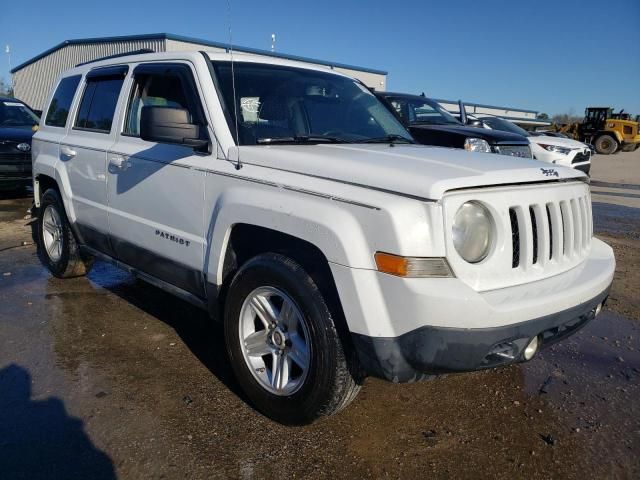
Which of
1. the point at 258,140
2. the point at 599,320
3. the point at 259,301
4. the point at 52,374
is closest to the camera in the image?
the point at 259,301

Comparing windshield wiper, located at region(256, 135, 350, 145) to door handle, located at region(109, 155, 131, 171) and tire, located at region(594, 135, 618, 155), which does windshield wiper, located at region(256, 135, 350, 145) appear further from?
tire, located at region(594, 135, 618, 155)

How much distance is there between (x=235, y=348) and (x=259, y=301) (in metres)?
0.35

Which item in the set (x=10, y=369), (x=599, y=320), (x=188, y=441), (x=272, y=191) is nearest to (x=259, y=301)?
(x=272, y=191)

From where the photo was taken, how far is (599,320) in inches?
178

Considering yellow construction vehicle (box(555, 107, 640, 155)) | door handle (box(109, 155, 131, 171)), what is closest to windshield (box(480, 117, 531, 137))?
door handle (box(109, 155, 131, 171))

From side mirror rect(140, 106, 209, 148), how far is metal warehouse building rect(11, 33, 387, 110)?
16414mm

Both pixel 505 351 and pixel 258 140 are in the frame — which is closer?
pixel 505 351

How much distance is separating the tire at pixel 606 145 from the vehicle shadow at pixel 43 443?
3552 centimetres

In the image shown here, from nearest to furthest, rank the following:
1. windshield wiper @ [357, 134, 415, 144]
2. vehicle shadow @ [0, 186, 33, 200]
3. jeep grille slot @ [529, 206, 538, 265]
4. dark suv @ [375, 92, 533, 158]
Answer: jeep grille slot @ [529, 206, 538, 265] < windshield wiper @ [357, 134, 415, 144] < dark suv @ [375, 92, 533, 158] < vehicle shadow @ [0, 186, 33, 200]

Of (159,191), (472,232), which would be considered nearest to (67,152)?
(159,191)

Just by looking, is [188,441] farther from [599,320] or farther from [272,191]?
[599,320]

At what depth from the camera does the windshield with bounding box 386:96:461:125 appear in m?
8.73

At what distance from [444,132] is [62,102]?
16.5ft

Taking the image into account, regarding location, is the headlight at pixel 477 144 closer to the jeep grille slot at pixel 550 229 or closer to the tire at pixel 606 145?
the jeep grille slot at pixel 550 229
